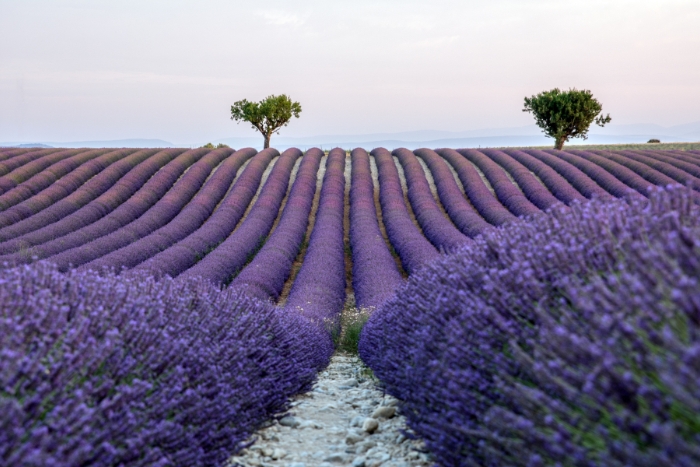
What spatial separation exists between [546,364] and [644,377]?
49 centimetres

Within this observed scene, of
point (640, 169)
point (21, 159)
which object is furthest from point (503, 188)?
point (21, 159)

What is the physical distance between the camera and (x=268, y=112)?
33.0m

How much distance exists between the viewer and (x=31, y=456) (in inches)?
75.0

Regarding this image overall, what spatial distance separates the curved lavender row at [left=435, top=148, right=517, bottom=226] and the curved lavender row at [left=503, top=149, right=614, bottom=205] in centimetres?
189

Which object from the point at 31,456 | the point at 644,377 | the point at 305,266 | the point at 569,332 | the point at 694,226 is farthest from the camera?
the point at 305,266

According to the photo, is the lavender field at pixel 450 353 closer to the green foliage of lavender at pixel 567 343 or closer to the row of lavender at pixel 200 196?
the green foliage of lavender at pixel 567 343

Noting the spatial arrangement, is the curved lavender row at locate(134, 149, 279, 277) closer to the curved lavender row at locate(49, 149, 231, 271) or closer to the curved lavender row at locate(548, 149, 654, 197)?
the curved lavender row at locate(49, 149, 231, 271)

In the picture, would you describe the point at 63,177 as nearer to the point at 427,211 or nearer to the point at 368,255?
the point at 427,211

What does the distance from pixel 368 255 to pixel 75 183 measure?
1114 cm

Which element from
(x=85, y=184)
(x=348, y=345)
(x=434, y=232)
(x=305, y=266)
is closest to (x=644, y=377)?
(x=348, y=345)

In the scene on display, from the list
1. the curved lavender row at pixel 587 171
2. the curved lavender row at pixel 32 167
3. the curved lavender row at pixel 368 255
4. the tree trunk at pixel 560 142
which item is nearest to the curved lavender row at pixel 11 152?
the curved lavender row at pixel 32 167

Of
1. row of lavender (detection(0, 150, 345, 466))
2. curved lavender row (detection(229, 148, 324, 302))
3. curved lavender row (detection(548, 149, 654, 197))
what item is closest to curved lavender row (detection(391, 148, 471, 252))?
curved lavender row (detection(229, 148, 324, 302))

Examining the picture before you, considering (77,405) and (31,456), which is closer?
(31,456)

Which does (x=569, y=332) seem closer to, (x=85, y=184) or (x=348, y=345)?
(x=348, y=345)
